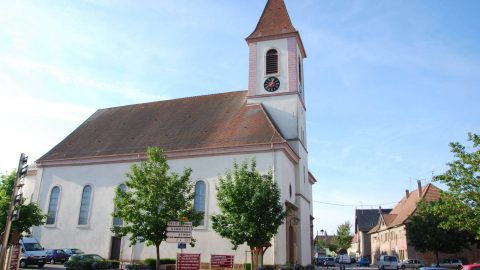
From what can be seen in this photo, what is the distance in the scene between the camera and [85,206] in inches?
1251

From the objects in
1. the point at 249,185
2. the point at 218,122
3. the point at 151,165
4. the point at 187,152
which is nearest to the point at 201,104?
the point at 218,122

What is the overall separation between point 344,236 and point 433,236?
52.6 m

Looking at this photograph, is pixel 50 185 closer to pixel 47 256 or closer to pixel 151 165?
pixel 47 256

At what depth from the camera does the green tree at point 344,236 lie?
8844cm

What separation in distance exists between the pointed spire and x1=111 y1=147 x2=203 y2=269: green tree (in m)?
16.1

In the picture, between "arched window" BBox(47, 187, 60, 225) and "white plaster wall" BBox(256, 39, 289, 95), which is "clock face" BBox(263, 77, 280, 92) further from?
"arched window" BBox(47, 187, 60, 225)

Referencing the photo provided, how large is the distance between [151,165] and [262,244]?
7.98 m

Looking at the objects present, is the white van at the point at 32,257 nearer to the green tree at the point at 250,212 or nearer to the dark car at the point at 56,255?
the dark car at the point at 56,255

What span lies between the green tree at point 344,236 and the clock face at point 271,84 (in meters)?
65.0

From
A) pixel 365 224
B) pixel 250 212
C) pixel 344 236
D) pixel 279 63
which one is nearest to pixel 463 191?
pixel 250 212

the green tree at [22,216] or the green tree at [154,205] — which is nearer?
the green tree at [154,205]

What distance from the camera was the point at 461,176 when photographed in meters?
21.8

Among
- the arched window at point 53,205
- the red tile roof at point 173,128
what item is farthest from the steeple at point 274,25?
the arched window at point 53,205

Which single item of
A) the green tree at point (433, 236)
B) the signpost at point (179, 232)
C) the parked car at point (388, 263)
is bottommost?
the parked car at point (388, 263)
